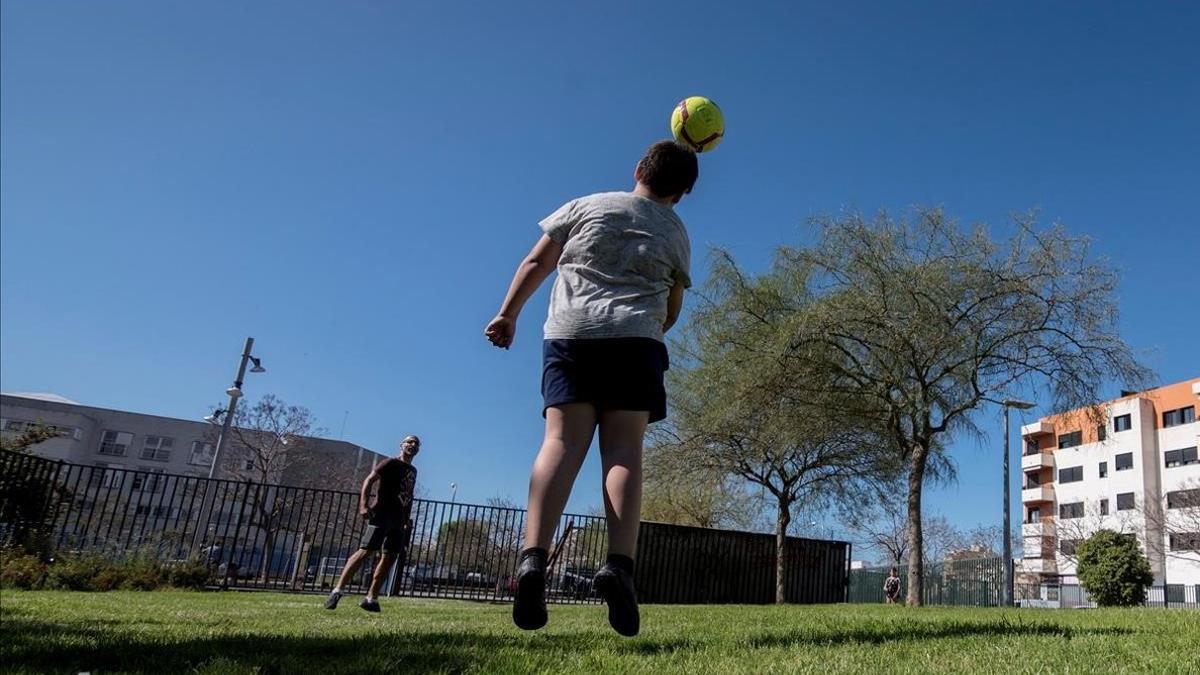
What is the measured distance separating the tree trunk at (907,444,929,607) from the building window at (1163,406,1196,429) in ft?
159

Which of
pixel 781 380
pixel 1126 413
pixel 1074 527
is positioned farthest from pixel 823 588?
pixel 1126 413

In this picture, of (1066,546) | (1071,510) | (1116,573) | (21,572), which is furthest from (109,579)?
(1071,510)

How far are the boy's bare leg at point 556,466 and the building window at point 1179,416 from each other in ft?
204

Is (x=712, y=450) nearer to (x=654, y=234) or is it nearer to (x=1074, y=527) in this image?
(x=654, y=234)

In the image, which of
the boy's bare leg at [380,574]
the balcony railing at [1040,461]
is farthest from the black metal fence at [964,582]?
the balcony railing at [1040,461]

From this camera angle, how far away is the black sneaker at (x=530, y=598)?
240 cm

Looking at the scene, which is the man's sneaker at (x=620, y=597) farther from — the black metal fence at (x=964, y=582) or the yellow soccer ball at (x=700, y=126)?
the black metal fence at (x=964, y=582)

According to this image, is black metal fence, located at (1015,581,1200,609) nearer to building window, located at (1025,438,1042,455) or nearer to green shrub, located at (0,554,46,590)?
building window, located at (1025,438,1042,455)

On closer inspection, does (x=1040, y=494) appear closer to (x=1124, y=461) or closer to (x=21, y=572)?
(x=1124, y=461)

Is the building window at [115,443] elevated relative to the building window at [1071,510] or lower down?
lower down

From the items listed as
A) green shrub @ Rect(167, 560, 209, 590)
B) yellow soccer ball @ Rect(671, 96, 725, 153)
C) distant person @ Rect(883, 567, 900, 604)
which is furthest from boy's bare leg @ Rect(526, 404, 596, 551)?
distant person @ Rect(883, 567, 900, 604)

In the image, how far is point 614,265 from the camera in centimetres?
281

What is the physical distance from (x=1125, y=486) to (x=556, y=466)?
64.0 meters

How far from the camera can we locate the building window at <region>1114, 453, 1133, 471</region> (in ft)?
173
